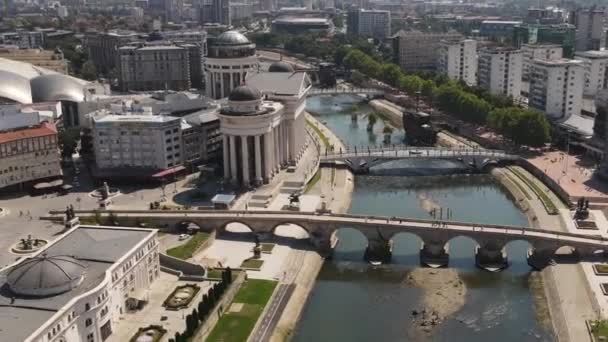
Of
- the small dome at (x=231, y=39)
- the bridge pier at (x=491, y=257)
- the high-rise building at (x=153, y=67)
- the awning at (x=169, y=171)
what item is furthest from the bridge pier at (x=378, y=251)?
Result: the high-rise building at (x=153, y=67)

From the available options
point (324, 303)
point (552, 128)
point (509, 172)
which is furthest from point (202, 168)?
point (552, 128)

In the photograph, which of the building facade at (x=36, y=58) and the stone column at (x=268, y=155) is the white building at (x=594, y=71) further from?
the building facade at (x=36, y=58)

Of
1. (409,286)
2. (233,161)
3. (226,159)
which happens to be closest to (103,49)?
(226,159)

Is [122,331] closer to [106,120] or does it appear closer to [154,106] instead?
[106,120]

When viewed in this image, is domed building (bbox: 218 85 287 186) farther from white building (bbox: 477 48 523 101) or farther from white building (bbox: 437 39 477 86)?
white building (bbox: 437 39 477 86)

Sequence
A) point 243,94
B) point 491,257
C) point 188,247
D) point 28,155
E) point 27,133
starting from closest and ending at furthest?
point 491,257
point 188,247
point 243,94
point 28,155
point 27,133

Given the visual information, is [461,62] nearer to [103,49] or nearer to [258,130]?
[258,130]

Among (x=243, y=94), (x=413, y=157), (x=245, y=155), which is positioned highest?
(x=243, y=94)
